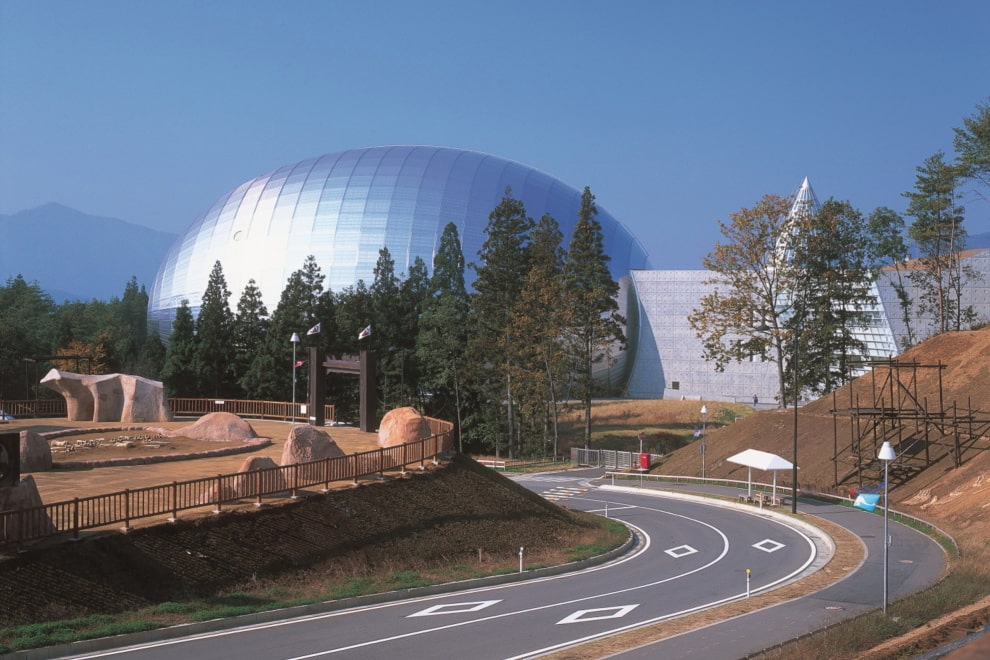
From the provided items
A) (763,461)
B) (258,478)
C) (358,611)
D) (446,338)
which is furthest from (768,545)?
(446,338)

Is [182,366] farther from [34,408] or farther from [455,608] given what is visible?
[455,608]

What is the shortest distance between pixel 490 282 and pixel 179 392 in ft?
83.5

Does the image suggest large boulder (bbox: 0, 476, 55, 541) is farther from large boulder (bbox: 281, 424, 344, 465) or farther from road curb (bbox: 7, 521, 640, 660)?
large boulder (bbox: 281, 424, 344, 465)

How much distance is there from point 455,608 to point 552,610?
2163 millimetres

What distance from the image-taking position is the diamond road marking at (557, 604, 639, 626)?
18.8 metres

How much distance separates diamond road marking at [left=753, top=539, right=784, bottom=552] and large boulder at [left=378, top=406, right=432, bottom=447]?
36.8ft

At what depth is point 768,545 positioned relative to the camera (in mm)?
28531

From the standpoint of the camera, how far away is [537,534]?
27.3 m

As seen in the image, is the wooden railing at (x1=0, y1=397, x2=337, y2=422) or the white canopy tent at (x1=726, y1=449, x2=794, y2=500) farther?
the wooden railing at (x1=0, y1=397, x2=337, y2=422)

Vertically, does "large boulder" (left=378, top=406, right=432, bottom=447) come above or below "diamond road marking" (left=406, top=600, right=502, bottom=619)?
above

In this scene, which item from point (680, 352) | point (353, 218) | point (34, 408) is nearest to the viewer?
point (34, 408)

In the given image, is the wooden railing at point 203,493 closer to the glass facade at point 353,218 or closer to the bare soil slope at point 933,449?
the bare soil slope at point 933,449

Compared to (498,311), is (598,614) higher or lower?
lower

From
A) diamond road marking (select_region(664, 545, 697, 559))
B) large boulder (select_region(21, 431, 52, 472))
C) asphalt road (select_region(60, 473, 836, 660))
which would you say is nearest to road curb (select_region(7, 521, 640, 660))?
asphalt road (select_region(60, 473, 836, 660))
